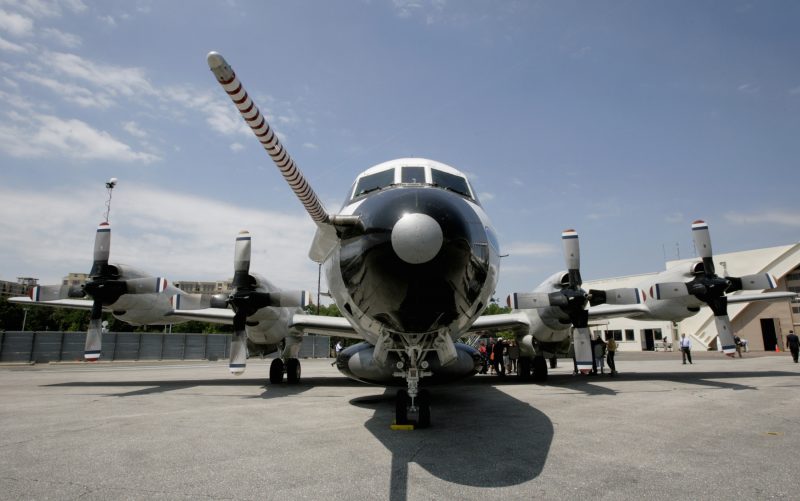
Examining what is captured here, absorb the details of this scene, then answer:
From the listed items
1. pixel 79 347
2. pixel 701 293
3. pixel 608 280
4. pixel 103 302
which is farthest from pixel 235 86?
pixel 608 280

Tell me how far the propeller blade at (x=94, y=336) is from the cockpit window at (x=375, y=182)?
10479mm

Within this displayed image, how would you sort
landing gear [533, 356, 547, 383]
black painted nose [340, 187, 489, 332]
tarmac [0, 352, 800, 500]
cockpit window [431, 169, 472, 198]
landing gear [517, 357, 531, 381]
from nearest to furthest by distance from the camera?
tarmac [0, 352, 800, 500] → black painted nose [340, 187, 489, 332] → cockpit window [431, 169, 472, 198] → landing gear [533, 356, 547, 383] → landing gear [517, 357, 531, 381]

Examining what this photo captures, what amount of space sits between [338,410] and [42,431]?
4.75 m

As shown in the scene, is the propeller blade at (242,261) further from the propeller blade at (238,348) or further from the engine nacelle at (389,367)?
→ the engine nacelle at (389,367)

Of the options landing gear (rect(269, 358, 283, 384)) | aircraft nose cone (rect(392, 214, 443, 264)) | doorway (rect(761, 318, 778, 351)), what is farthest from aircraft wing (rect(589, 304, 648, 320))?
doorway (rect(761, 318, 778, 351))

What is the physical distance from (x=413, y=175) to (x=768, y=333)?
52042 mm

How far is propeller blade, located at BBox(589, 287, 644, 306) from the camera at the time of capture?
12828mm

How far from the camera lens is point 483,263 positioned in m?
5.17

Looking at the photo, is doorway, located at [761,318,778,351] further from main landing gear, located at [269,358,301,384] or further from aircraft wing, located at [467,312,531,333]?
main landing gear, located at [269,358,301,384]

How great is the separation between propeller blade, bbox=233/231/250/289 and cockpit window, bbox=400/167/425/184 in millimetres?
7291

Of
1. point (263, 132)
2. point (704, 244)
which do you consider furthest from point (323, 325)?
point (704, 244)

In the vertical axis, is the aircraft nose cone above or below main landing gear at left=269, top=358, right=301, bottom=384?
above

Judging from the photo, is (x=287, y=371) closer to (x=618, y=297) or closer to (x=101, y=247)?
(x=101, y=247)

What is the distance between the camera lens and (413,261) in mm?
4328
